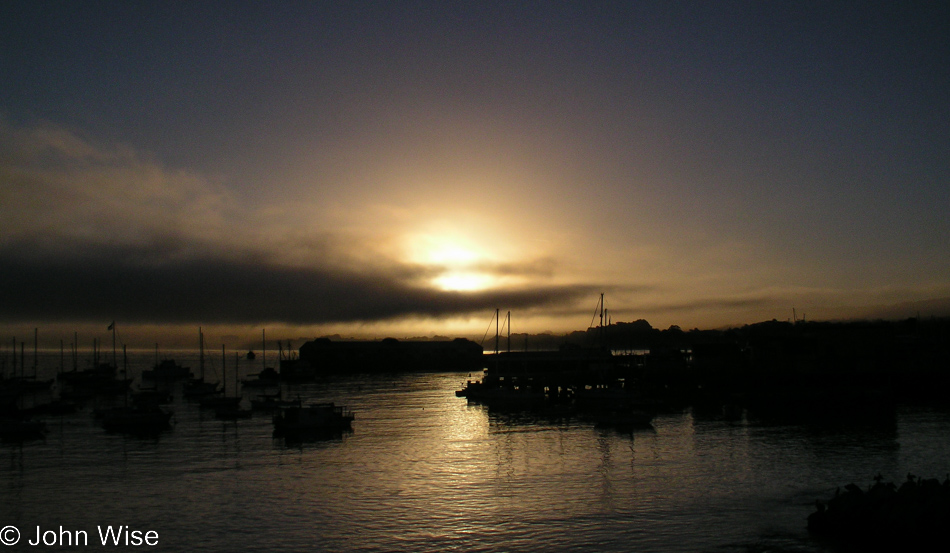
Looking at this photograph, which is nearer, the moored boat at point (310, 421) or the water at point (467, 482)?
the water at point (467, 482)

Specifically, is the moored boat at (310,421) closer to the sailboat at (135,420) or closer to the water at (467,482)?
the water at (467,482)

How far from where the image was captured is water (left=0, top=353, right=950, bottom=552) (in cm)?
3334

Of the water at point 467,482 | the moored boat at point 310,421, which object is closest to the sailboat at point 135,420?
the water at point 467,482

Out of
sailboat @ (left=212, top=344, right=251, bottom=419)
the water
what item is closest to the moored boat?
the water

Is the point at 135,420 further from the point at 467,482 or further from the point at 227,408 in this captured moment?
the point at 467,482

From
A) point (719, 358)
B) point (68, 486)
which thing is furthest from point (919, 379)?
point (68, 486)

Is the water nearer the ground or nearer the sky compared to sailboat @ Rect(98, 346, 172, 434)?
nearer the ground

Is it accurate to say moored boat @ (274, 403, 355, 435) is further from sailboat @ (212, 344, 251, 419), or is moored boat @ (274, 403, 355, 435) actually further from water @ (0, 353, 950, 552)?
sailboat @ (212, 344, 251, 419)

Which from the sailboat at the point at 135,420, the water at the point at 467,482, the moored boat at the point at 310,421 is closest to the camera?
the water at the point at 467,482

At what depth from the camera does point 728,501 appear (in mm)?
38812

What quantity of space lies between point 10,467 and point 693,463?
5264 cm

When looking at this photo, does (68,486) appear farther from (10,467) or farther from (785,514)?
(785,514)

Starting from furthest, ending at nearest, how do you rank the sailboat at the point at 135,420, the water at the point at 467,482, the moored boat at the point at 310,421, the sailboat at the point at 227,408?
Result: the sailboat at the point at 227,408, the sailboat at the point at 135,420, the moored boat at the point at 310,421, the water at the point at 467,482

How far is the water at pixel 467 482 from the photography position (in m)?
33.3
